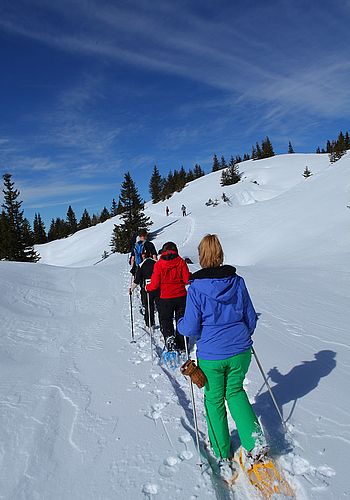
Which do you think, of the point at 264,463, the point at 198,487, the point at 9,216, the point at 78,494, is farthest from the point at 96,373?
the point at 9,216

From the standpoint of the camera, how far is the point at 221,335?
3.10 meters

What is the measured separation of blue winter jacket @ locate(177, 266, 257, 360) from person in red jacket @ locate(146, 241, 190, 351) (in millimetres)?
2623

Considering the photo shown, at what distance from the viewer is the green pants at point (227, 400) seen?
9.94ft

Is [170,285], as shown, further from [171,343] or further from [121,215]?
[121,215]

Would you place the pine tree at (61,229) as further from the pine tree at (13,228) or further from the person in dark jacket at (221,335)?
the person in dark jacket at (221,335)

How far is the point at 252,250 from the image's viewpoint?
2675 centimetres

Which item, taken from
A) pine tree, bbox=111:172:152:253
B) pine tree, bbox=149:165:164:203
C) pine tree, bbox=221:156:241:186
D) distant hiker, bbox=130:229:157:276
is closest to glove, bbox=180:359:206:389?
distant hiker, bbox=130:229:157:276

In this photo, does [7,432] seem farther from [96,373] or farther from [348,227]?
[348,227]

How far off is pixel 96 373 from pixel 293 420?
3.15m

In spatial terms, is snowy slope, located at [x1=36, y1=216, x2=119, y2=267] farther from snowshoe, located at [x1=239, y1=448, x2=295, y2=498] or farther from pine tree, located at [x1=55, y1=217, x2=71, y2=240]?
snowshoe, located at [x1=239, y1=448, x2=295, y2=498]

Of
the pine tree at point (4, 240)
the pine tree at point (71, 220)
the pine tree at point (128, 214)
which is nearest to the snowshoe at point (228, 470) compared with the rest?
the pine tree at point (128, 214)

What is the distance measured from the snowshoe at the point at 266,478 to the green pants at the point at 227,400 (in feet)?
0.48

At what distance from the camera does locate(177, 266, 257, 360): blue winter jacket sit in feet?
9.88

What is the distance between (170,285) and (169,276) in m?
0.18
